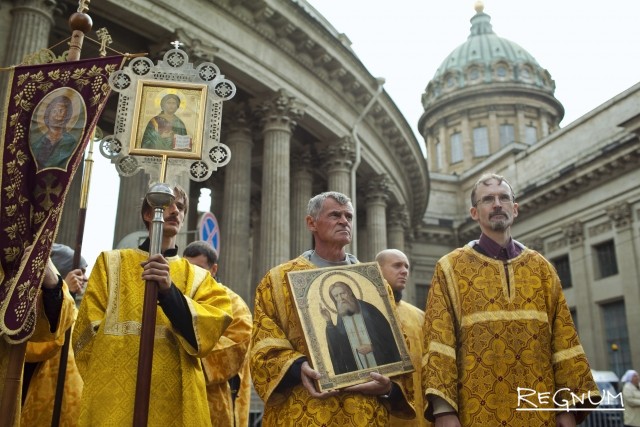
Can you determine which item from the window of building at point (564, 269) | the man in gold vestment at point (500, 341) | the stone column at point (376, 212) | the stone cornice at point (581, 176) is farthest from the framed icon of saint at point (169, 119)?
the window of building at point (564, 269)

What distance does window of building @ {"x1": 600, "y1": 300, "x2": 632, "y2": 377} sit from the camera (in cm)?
2561

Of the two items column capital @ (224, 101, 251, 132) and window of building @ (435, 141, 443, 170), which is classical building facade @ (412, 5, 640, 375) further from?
column capital @ (224, 101, 251, 132)

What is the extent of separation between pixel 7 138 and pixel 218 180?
1691cm

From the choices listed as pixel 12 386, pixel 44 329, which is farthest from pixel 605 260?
pixel 12 386

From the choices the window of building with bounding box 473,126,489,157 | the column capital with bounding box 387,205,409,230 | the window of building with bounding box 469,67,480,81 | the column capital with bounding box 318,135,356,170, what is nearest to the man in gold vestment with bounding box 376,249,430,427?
the column capital with bounding box 318,135,356,170

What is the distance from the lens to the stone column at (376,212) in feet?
79.2

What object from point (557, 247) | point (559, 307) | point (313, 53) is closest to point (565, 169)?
point (557, 247)

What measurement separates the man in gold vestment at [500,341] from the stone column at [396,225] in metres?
23.8

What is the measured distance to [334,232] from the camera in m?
3.92

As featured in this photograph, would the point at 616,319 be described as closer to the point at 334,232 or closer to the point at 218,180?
the point at 218,180

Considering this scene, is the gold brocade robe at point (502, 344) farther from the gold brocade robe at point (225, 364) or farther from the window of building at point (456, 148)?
the window of building at point (456, 148)

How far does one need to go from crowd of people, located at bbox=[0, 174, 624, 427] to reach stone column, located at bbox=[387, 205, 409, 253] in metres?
23.7

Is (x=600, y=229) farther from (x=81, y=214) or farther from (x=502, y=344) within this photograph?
(x=81, y=214)

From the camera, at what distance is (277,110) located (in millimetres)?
17234
